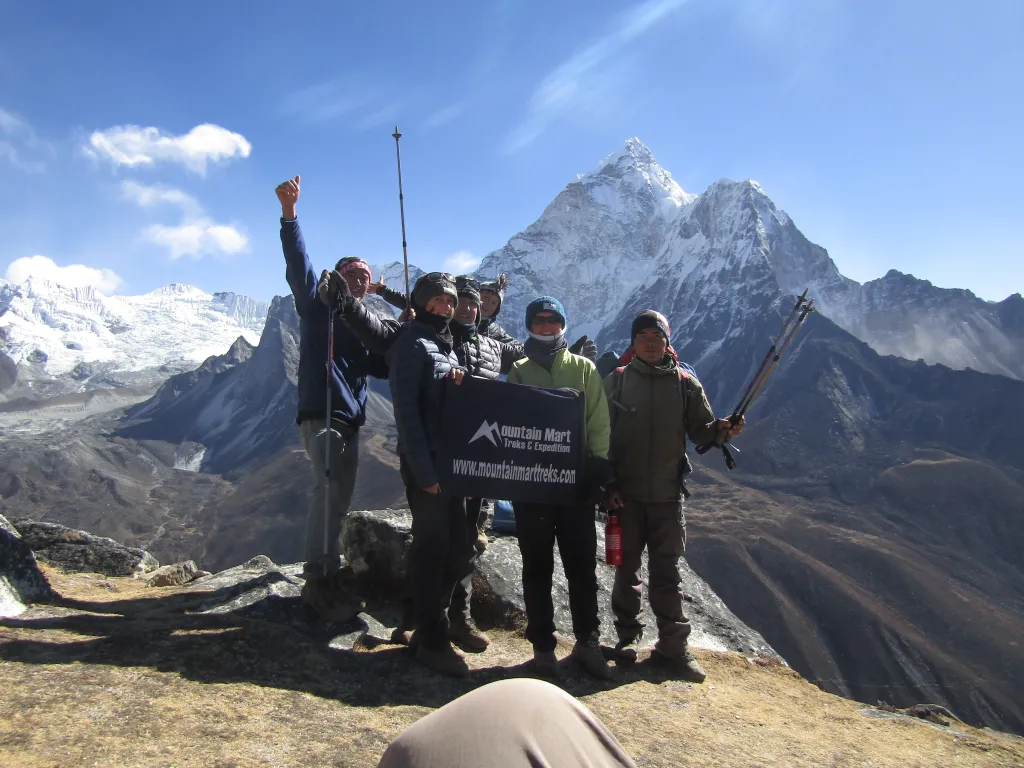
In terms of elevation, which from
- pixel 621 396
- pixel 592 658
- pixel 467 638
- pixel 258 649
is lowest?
pixel 592 658

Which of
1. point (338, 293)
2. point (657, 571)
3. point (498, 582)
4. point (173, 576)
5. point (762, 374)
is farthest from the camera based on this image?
point (173, 576)

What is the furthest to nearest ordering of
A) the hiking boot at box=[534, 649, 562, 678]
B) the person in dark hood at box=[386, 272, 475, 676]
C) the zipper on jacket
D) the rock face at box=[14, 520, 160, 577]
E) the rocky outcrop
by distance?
the rock face at box=[14, 520, 160, 577]
the rocky outcrop
the zipper on jacket
the hiking boot at box=[534, 649, 562, 678]
the person in dark hood at box=[386, 272, 475, 676]

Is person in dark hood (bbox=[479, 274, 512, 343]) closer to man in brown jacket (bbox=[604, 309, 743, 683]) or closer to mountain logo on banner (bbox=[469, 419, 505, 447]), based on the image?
man in brown jacket (bbox=[604, 309, 743, 683])

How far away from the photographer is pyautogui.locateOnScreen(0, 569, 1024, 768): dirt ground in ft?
Result: 12.6

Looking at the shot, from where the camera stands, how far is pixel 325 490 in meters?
6.82

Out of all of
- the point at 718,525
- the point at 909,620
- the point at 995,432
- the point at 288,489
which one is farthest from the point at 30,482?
the point at 995,432

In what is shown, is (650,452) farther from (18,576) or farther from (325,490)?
(18,576)

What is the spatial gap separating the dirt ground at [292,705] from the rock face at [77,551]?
9.48 ft

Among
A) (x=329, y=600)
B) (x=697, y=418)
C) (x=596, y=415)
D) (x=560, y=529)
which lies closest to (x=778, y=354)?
(x=697, y=418)

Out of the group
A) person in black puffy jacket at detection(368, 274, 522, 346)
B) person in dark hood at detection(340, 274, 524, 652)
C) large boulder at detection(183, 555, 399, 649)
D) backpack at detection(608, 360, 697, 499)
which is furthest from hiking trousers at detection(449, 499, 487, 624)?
person in black puffy jacket at detection(368, 274, 522, 346)

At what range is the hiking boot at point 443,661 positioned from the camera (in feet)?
18.6

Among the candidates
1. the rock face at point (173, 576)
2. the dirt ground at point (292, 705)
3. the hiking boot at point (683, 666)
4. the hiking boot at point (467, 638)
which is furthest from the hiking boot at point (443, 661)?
the rock face at point (173, 576)

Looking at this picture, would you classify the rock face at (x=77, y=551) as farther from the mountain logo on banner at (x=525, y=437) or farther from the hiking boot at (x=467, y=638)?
the mountain logo on banner at (x=525, y=437)

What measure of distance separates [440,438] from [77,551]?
300 inches
